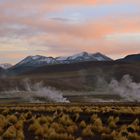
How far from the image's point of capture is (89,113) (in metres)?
45.5

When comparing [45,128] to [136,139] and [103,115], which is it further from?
[103,115]

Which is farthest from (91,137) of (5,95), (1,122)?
(5,95)

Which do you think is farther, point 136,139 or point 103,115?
point 103,115

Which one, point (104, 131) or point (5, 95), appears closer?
point (104, 131)

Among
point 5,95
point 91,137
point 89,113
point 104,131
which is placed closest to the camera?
point 91,137

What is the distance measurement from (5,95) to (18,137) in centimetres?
15718

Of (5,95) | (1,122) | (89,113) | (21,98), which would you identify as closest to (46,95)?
(21,98)

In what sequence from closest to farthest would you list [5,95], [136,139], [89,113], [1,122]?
A: 1. [136,139]
2. [1,122]
3. [89,113]
4. [5,95]

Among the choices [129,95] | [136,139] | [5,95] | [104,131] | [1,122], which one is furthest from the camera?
[5,95]

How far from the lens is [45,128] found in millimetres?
28656

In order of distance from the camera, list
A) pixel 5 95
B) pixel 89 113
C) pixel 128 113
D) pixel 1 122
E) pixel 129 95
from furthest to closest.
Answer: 1. pixel 5 95
2. pixel 129 95
3. pixel 89 113
4. pixel 128 113
5. pixel 1 122

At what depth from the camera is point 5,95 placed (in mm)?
181125

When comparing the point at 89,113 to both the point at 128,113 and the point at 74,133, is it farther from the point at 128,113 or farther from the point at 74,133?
the point at 74,133

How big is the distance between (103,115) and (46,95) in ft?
392
